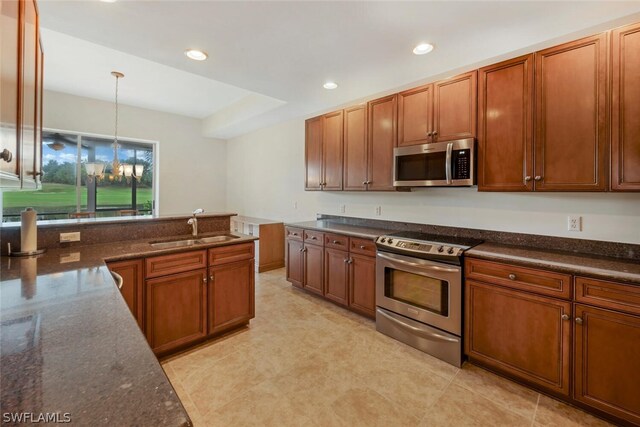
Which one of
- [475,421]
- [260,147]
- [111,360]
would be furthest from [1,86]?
[260,147]

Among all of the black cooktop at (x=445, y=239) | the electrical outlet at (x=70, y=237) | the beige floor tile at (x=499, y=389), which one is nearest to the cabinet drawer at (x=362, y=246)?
the black cooktop at (x=445, y=239)

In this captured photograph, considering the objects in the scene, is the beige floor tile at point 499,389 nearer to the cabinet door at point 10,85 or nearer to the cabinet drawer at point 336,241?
the cabinet drawer at point 336,241

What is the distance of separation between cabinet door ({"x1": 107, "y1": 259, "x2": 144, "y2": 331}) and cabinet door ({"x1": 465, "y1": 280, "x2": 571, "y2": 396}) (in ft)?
8.54

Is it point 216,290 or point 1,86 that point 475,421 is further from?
point 1,86

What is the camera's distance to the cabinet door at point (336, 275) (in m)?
3.28

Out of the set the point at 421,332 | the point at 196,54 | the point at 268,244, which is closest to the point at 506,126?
the point at 421,332

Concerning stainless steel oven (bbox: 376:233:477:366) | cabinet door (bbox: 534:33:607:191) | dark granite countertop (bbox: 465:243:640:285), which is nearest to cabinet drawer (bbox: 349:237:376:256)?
stainless steel oven (bbox: 376:233:477:366)

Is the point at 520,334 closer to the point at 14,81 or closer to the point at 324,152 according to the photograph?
the point at 324,152

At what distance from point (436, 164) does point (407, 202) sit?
771 mm

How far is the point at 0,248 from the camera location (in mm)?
1935

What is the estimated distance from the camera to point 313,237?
11.9ft

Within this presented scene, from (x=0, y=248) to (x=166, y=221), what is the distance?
3.58 ft

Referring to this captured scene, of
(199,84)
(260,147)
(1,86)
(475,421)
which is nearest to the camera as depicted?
(1,86)

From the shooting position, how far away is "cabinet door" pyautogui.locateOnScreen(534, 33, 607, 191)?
1.90 metres
